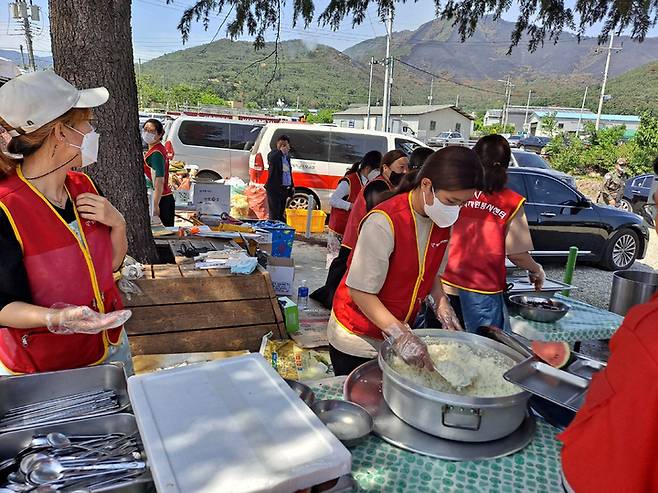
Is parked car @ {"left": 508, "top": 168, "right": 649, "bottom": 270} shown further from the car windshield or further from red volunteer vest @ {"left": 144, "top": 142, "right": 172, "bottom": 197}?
red volunteer vest @ {"left": 144, "top": 142, "right": 172, "bottom": 197}

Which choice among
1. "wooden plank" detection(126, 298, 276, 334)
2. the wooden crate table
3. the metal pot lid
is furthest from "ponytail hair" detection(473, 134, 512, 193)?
"wooden plank" detection(126, 298, 276, 334)

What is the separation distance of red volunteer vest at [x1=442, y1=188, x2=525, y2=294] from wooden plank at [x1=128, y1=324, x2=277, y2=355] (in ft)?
5.15

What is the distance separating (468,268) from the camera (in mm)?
2941

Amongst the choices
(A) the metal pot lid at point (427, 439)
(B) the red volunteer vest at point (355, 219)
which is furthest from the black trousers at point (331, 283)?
(A) the metal pot lid at point (427, 439)

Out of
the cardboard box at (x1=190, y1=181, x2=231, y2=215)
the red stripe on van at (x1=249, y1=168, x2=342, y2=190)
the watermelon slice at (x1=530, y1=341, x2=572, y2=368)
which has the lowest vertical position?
the red stripe on van at (x1=249, y1=168, x2=342, y2=190)

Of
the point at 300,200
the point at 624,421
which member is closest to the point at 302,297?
the point at 624,421

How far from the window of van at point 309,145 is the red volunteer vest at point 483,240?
7760 mm

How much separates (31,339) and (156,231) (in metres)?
3.26

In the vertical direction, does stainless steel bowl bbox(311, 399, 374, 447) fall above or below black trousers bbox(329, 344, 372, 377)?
above

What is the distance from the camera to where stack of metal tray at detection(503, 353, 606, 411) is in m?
1.36

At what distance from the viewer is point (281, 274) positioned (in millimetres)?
4664

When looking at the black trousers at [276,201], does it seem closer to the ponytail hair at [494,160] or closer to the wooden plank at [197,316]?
the wooden plank at [197,316]

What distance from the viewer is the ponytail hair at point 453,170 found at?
1.95 metres

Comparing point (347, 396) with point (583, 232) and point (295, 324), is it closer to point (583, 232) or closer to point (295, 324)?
point (295, 324)
